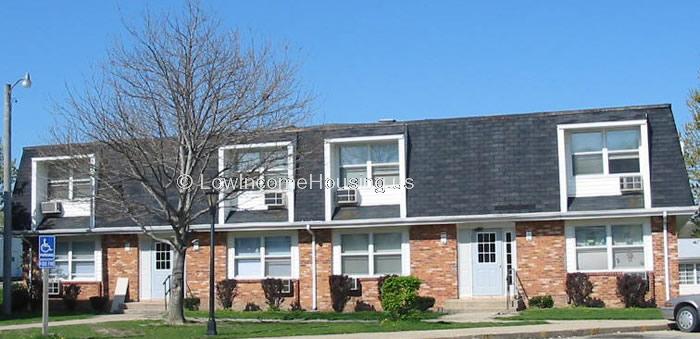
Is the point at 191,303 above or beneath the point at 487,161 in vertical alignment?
beneath

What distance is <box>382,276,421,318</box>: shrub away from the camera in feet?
79.5

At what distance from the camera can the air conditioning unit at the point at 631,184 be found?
94.3 ft

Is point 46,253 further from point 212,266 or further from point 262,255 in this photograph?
point 262,255

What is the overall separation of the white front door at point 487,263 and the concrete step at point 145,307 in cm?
996

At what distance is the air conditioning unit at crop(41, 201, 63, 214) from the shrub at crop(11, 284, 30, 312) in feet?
9.10

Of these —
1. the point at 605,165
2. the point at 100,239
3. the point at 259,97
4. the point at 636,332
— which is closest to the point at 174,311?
the point at 259,97

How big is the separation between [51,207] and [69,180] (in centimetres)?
359

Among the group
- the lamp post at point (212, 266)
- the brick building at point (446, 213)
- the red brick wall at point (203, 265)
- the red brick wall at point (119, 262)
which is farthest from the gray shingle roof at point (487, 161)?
the lamp post at point (212, 266)

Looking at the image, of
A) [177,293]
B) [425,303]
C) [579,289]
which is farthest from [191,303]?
[579,289]

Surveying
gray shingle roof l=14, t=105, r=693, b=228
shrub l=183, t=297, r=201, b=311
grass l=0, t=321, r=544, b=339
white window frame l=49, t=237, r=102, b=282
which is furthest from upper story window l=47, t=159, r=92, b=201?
shrub l=183, t=297, r=201, b=311

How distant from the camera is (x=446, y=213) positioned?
1181 inches

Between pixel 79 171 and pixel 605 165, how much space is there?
49.4ft

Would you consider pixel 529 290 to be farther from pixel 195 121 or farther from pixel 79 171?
pixel 79 171

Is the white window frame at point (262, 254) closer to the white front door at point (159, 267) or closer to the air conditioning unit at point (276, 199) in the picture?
the air conditioning unit at point (276, 199)
